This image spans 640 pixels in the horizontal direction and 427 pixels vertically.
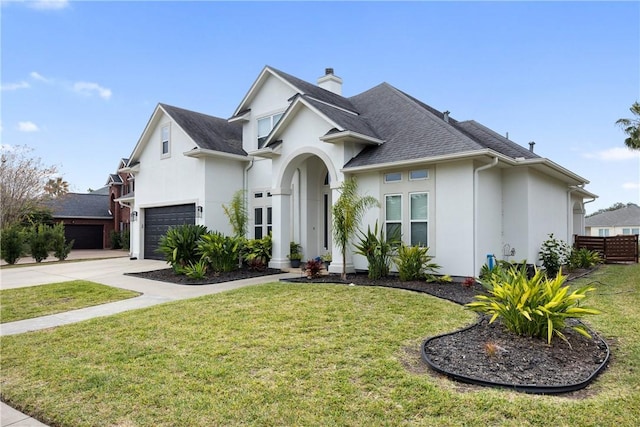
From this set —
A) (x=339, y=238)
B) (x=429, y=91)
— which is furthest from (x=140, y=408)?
(x=429, y=91)

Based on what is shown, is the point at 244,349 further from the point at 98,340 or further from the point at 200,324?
the point at 98,340

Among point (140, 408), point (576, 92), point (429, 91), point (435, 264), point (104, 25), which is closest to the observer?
point (140, 408)

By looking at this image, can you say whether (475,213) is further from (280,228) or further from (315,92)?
(315,92)

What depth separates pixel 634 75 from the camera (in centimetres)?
1371

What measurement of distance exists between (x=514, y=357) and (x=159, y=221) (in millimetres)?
17603

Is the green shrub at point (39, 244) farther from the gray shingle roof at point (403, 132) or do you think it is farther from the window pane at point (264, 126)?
the gray shingle roof at point (403, 132)

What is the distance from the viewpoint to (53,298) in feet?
31.7

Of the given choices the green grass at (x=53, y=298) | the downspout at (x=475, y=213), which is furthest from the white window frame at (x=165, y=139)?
the downspout at (x=475, y=213)

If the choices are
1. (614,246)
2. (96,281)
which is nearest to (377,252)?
(96,281)

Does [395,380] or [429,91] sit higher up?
[429,91]

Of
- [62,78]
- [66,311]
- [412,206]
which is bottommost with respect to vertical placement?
[66,311]

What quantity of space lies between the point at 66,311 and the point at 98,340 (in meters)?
3.01

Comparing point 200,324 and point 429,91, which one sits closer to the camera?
point 200,324

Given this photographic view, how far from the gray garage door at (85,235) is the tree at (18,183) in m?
6.23
